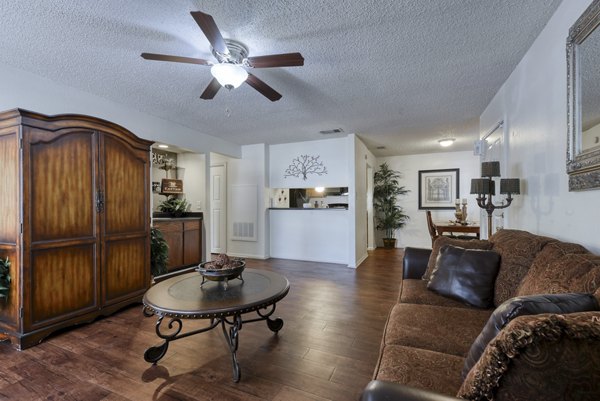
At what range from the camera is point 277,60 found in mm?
1943

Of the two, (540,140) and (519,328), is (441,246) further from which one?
(519,328)

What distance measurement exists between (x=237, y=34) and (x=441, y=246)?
91.2 inches

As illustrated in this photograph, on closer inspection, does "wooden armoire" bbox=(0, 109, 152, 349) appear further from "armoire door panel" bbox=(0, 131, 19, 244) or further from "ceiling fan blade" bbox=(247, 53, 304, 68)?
"ceiling fan blade" bbox=(247, 53, 304, 68)

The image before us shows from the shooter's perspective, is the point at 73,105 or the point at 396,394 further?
the point at 73,105

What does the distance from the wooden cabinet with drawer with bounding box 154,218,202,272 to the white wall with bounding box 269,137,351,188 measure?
183 centimetres

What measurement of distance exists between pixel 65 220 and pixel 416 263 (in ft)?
10.5

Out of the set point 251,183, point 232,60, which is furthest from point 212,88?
point 251,183

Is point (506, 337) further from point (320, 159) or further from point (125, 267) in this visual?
point (320, 159)

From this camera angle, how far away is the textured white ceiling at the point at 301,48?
177 cm

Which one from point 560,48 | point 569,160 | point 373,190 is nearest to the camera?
point 569,160

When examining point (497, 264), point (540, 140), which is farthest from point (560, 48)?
point (497, 264)

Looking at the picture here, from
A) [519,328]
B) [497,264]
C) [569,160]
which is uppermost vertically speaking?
[569,160]

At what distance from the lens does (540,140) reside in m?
2.03

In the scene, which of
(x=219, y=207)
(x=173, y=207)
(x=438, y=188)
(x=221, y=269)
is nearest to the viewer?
(x=221, y=269)
